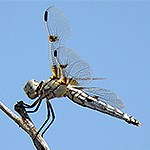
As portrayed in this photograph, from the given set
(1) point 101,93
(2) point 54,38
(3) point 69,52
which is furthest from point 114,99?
(2) point 54,38

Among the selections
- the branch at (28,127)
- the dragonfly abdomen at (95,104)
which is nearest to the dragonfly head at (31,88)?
the dragonfly abdomen at (95,104)

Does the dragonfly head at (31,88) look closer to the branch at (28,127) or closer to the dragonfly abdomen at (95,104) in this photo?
the dragonfly abdomen at (95,104)

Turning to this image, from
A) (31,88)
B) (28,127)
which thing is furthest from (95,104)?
(28,127)

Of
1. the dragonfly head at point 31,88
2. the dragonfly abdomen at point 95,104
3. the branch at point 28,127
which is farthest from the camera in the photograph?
the dragonfly head at point 31,88

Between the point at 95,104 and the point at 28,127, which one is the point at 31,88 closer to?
the point at 95,104

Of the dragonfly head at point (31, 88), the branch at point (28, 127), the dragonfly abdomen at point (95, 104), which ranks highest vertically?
the dragonfly abdomen at point (95, 104)
